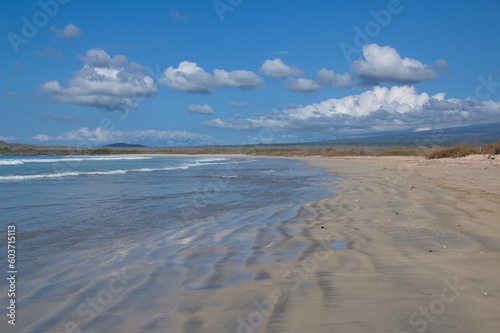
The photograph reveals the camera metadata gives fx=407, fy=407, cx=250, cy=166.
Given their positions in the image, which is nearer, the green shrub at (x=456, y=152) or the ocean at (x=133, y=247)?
the ocean at (x=133, y=247)

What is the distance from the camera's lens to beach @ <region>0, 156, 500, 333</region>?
11.9 feet

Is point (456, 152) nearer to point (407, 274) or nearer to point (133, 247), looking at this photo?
point (407, 274)

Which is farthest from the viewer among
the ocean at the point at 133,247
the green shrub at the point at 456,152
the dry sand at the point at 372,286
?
the green shrub at the point at 456,152

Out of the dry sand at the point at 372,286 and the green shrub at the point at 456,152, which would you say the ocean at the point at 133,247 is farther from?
the green shrub at the point at 456,152

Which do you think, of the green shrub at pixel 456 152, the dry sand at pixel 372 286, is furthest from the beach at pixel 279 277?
the green shrub at pixel 456 152

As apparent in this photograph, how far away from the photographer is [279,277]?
4.90 m

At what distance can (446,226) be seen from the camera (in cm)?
795

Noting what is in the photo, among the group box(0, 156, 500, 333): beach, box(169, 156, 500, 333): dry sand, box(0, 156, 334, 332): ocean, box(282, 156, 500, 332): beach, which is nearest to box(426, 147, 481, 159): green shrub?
box(0, 156, 334, 332): ocean

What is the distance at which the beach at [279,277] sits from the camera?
363 centimetres

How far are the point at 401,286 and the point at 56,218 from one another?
27.7 ft

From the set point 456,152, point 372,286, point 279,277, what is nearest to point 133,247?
point 279,277

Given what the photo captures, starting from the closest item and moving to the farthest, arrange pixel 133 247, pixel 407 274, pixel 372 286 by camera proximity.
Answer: pixel 372 286, pixel 407 274, pixel 133 247

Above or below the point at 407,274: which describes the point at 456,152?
above

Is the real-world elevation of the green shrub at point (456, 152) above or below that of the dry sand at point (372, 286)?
above
